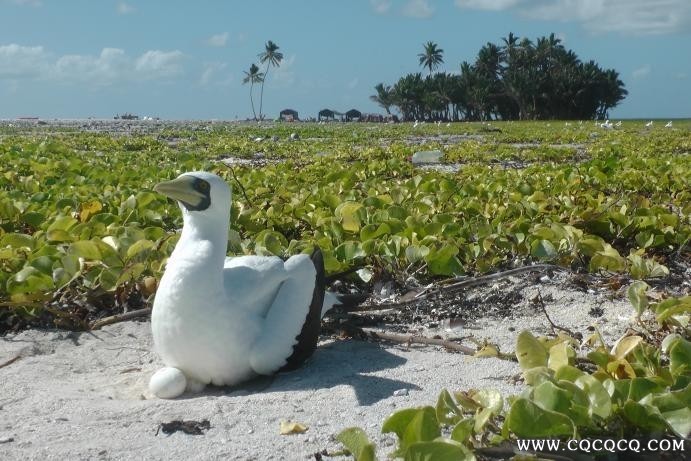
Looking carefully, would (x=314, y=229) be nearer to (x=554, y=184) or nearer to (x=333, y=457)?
(x=554, y=184)

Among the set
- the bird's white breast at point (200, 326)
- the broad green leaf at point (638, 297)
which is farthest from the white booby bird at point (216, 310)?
the broad green leaf at point (638, 297)

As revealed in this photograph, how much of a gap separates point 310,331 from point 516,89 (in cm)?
5509

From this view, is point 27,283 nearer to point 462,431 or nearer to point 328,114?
point 462,431

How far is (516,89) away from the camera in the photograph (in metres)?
55.3

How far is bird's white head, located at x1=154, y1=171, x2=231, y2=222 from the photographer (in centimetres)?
251

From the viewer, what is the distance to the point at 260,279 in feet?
8.80

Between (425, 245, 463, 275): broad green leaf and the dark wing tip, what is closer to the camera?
the dark wing tip

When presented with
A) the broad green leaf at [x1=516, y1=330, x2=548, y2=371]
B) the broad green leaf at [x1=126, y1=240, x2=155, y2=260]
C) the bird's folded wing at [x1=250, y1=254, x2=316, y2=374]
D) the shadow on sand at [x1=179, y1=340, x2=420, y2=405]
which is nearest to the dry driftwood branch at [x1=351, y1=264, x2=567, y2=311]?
the shadow on sand at [x1=179, y1=340, x2=420, y2=405]

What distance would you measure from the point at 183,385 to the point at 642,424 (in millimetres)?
1417

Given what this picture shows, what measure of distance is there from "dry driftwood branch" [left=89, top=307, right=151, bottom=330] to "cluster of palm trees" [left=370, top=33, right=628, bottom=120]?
5355cm

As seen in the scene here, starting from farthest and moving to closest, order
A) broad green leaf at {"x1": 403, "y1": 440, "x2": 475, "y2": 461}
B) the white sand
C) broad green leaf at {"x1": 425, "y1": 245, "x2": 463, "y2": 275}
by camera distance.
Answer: broad green leaf at {"x1": 425, "y1": 245, "x2": 463, "y2": 275}
the white sand
broad green leaf at {"x1": 403, "y1": 440, "x2": 475, "y2": 461}

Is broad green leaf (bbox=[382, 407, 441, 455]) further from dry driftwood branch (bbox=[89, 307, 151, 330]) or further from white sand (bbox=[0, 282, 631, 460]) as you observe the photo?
dry driftwood branch (bbox=[89, 307, 151, 330])

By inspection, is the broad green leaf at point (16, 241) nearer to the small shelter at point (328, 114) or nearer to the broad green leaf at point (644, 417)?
the broad green leaf at point (644, 417)

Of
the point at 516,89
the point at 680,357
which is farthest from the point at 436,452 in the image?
the point at 516,89
